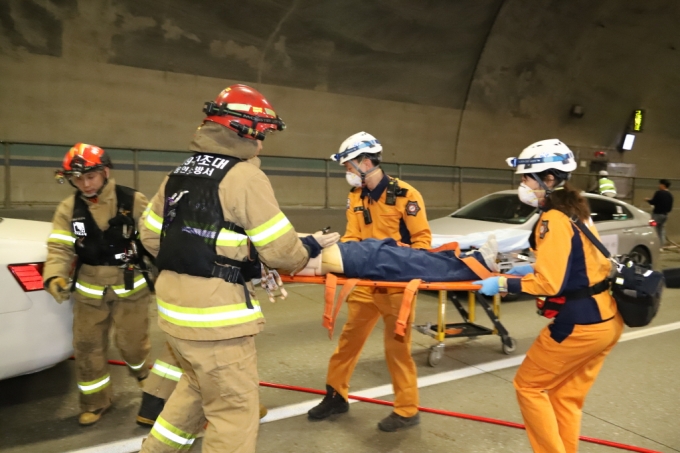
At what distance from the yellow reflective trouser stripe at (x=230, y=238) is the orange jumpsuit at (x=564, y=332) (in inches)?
55.4

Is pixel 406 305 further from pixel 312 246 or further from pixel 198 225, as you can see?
pixel 198 225

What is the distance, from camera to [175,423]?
248 centimetres

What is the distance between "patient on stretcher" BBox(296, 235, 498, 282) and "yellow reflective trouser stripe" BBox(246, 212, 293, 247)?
748mm

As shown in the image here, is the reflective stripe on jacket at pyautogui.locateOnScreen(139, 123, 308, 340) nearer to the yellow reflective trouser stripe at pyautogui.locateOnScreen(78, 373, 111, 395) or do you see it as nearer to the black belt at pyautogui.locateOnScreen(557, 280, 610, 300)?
the black belt at pyautogui.locateOnScreen(557, 280, 610, 300)

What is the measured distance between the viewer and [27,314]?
11.2 feet

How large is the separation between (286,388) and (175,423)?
1.80 metres

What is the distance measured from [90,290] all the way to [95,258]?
0.22m

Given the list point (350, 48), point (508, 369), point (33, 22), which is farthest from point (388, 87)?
point (508, 369)

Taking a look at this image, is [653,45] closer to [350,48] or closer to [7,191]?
[350,48]

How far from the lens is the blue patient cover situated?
3.12 metres

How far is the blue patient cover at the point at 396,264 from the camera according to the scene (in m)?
3.12

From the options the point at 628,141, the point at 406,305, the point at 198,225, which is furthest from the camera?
the point at 628,141

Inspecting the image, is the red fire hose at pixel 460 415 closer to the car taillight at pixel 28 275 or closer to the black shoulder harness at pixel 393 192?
the car taillight at pixel 28 275

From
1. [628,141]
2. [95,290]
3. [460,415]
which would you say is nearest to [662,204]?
[628,141]
